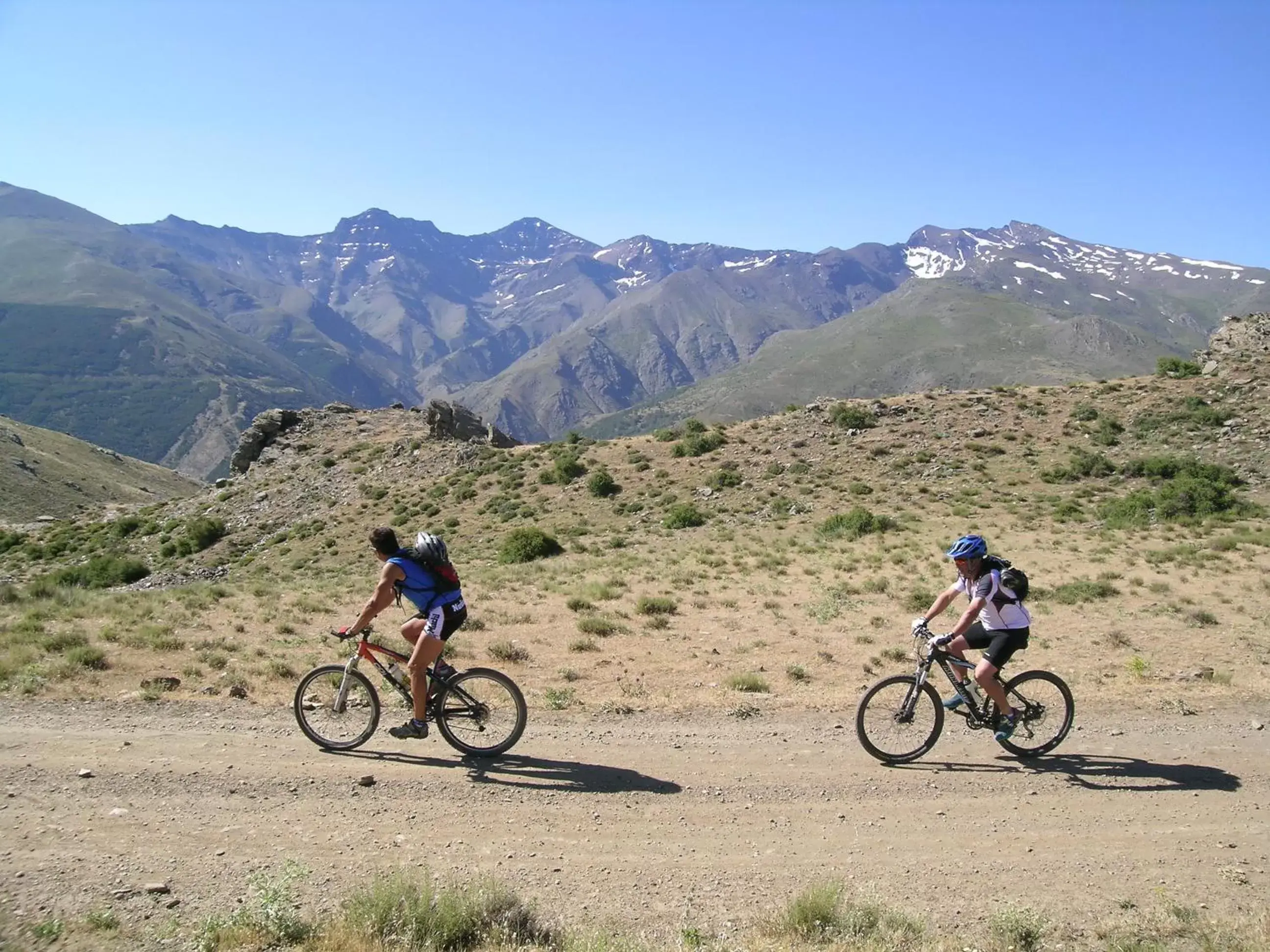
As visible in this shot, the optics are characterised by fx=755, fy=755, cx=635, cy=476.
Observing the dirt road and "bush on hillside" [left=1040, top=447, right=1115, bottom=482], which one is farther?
"bush on hillside" [left=1040, top=447, right=1115, bottom=482]

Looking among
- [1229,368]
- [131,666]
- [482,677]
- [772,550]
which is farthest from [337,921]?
[1229,368]

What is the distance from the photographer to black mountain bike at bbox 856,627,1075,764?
837 cm

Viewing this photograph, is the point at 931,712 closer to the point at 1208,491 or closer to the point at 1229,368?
the point at 1208,491

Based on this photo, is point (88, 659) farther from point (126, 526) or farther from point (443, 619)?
point (126, 526)

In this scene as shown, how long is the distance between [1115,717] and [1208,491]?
25134 millimetres

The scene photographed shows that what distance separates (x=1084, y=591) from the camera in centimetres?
1739

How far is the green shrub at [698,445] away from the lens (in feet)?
140

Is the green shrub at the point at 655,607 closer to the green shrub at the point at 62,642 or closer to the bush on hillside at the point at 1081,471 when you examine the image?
the green shrub at the point at 62,642

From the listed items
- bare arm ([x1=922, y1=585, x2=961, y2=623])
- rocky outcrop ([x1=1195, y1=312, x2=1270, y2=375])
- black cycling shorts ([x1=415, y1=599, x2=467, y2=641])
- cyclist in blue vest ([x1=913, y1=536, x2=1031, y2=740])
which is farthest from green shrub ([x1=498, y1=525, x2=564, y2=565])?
rocky outcrop ([x1=1195, y1=312, x2=1270, y2=375])

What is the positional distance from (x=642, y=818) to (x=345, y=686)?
369 cm

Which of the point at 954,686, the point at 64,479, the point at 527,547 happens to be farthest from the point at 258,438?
the point at 954,686

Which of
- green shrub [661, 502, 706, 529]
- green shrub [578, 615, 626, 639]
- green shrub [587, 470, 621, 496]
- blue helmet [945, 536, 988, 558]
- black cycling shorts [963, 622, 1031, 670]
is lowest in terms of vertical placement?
green shrub [578, 615, 626, 639]

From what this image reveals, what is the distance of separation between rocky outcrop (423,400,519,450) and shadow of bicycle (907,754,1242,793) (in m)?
43.2

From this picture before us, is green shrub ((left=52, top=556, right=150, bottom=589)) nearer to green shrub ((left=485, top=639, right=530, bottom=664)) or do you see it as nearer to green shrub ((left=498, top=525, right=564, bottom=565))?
green shrub ((left=498, top=525, right=564, bottom=565))
